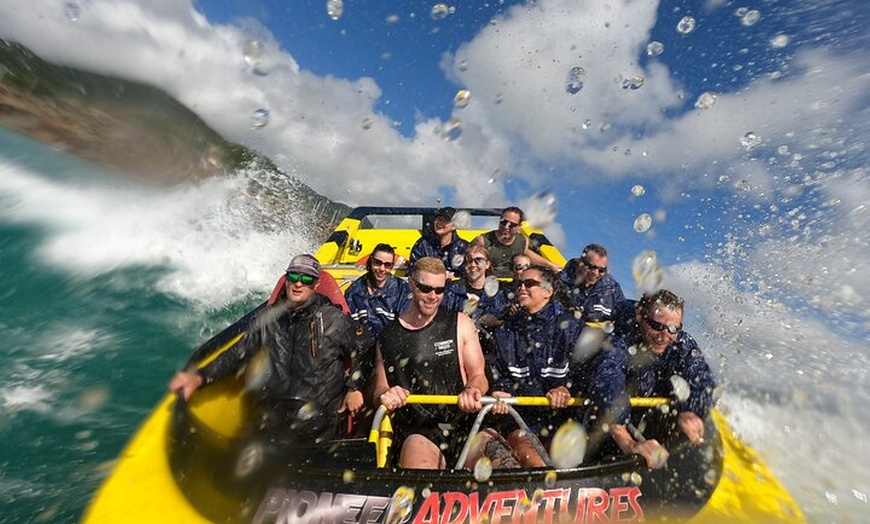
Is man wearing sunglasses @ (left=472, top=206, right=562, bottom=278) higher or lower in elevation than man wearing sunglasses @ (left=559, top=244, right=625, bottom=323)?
higher

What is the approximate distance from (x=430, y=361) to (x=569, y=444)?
36.1 inches

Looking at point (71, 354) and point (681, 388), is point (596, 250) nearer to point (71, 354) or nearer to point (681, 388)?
point (681, 388)

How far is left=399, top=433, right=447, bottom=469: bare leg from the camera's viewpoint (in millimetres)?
2570

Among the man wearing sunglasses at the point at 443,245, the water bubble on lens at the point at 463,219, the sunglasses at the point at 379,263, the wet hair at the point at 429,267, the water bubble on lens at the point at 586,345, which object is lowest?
the water bubble on lens at the point at 586,345

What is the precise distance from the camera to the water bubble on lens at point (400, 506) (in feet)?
6.54

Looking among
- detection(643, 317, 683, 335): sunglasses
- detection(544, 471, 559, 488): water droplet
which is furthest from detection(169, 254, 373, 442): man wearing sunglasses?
detection(643, 317, 683, 335): sunglasses

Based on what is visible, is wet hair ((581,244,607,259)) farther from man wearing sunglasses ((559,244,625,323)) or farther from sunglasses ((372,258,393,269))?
sunglasses ((372,258,393,269))

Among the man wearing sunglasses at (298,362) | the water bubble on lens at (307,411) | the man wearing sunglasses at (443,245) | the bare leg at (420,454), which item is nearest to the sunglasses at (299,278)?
the man wearing sunglasses at (298,362)

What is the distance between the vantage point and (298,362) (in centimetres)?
302

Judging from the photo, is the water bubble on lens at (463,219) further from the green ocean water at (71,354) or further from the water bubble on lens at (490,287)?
the green ocean water at (71,354)

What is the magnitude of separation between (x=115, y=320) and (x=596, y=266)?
581 cm

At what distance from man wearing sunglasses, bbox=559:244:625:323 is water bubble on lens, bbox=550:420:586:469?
232cm

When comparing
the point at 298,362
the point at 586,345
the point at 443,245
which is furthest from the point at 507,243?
the point at 298,362

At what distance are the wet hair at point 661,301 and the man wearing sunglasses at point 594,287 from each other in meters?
1.97
